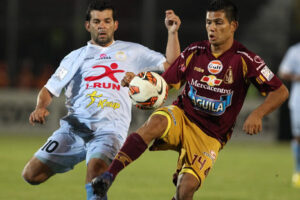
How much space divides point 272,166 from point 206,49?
6.85 m

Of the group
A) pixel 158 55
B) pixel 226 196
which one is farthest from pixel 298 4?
pixel 158 55

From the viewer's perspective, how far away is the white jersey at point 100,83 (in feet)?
21.1

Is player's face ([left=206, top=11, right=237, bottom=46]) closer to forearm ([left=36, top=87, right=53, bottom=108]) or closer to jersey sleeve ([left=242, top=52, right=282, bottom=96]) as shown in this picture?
jersey sleeve ([left=242, top=52, right=282, bottom=96])

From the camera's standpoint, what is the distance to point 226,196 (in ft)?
Answer: 28.3

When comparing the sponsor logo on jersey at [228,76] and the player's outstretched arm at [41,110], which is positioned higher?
the sponsor logo on jersey at [228,76]

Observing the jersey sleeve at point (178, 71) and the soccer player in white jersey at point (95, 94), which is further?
the soccer player in white jersey at point (95, 94)

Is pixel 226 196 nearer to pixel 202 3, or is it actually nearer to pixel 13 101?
pixel 13 101

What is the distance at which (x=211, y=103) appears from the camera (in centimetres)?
601

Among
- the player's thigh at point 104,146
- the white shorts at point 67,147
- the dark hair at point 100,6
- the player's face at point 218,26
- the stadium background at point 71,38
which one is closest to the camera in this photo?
the player's face at point 218,26

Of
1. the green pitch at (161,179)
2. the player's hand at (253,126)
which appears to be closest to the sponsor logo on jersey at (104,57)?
the player's hand at (253,126)

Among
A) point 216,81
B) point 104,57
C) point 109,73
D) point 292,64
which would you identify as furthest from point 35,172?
point 292,64

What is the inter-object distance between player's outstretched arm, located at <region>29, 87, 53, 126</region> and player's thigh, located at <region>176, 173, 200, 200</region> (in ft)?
4.63

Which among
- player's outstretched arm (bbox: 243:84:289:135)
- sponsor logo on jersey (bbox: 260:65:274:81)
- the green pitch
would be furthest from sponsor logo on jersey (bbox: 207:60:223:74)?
the green pitch

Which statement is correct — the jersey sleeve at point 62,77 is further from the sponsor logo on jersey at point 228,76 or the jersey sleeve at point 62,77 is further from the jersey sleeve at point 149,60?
the sponsor logo on jersey at point 228,76
